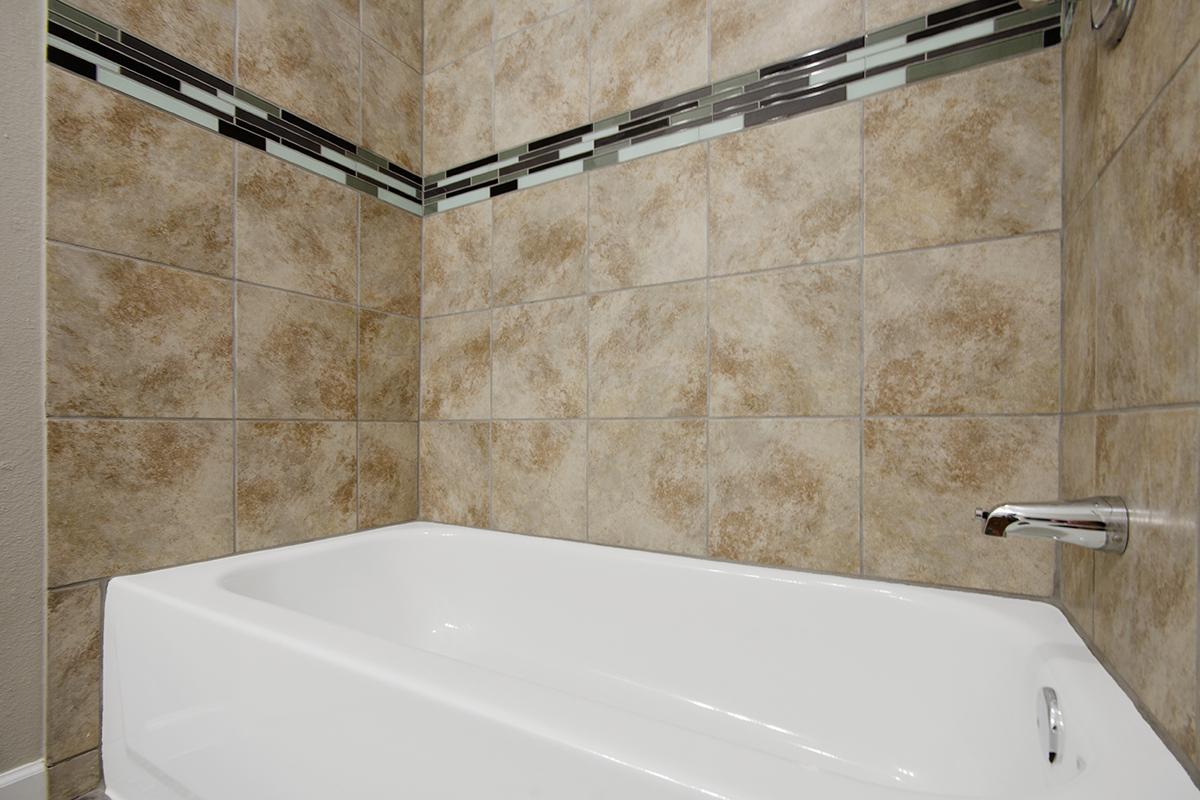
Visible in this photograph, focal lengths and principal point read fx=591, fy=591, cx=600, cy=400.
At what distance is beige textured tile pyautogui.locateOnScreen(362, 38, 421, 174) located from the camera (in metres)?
1.77

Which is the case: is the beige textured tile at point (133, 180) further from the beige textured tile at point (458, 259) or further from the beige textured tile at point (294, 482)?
the beige textured tile at point (458, 259)

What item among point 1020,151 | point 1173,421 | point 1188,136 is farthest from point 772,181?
point 1173,421

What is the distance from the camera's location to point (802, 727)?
114 cm

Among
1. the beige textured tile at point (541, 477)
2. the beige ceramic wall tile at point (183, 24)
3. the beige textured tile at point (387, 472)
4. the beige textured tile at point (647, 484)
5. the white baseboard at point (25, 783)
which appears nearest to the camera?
the white baseboard at point (25, 783)

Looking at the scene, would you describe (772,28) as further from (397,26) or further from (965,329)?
(397,26)

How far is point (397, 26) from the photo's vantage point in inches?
73.5

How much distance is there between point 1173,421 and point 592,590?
111 cm

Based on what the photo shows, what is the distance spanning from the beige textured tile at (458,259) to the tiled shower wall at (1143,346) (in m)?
1.42

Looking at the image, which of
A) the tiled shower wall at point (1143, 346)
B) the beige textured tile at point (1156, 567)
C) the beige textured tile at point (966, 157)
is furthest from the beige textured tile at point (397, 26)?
the beige textured tile at point (1156, 567)

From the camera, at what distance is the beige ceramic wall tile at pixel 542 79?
5.37 ft

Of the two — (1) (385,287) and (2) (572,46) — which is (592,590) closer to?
(1) (385,287)

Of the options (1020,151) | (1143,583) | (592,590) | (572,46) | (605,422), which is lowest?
(592,590)

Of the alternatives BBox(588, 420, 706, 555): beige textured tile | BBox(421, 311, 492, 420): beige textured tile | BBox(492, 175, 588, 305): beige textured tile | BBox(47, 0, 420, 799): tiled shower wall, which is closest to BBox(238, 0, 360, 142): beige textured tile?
BBox(47, 0, 420, 799): tiled shower wall

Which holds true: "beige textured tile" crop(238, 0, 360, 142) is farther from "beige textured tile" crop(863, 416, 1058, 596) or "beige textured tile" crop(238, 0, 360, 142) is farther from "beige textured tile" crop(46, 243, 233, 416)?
"beige textured tile" crop(863, 416, 1058, 596)
